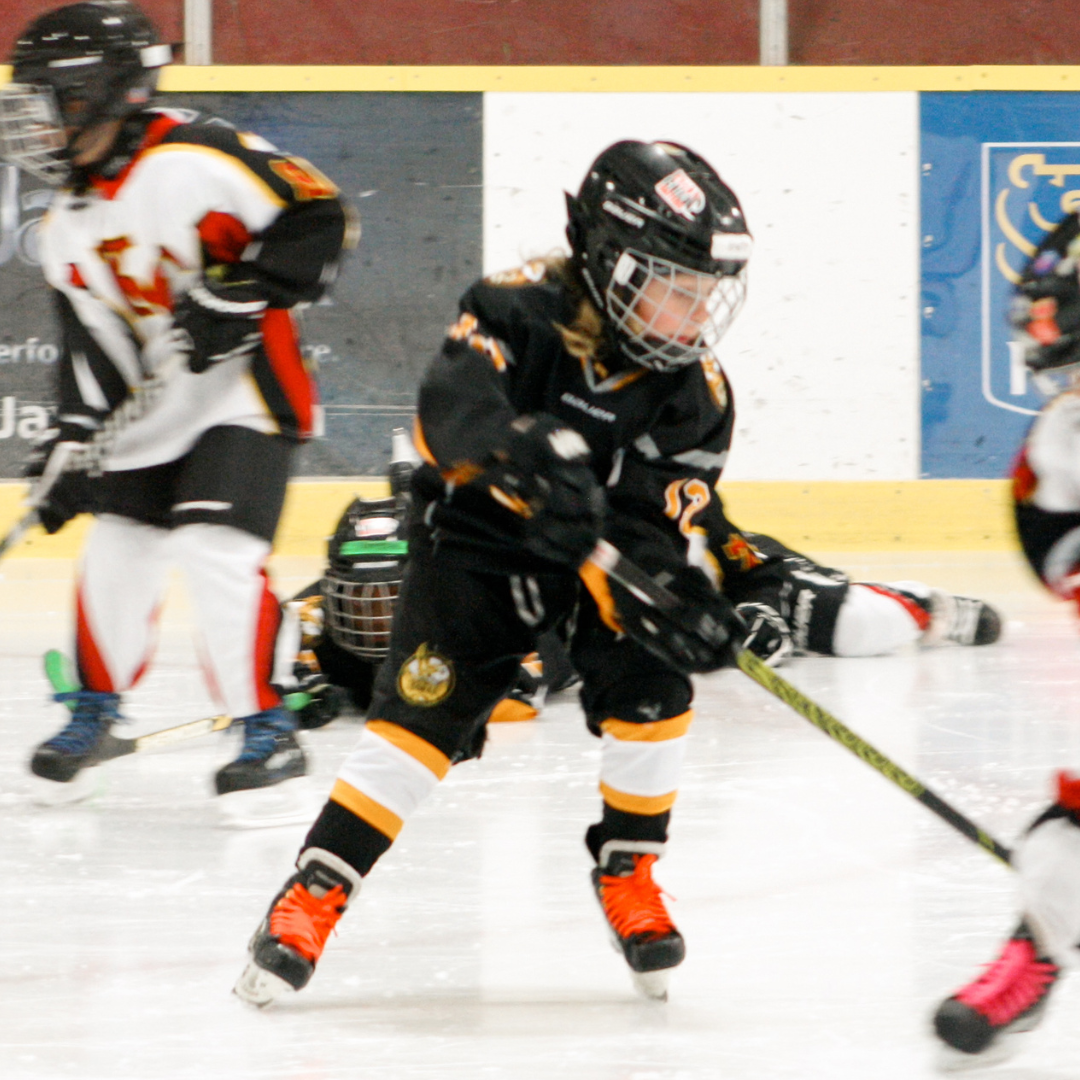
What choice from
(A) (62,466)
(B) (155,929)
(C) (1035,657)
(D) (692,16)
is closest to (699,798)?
(B) (155,929)

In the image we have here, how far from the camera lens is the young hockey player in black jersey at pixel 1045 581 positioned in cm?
156

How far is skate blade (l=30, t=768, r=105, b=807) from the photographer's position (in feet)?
8.43

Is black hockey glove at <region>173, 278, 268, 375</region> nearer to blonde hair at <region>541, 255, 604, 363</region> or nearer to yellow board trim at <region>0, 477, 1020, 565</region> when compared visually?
blonde hair at <region>541, 255, 604, 363</region>

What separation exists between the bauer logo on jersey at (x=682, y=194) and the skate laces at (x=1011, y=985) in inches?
31.0

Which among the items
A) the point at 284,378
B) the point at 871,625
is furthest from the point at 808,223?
the point at 284,378

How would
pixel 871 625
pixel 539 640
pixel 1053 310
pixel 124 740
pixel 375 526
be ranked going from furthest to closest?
1. pixel 871 625
2. pixel 375 526
3. pixel 539 640
4. pixel 124 740
5. pixel 1053 310

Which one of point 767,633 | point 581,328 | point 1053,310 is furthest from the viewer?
point 767,633

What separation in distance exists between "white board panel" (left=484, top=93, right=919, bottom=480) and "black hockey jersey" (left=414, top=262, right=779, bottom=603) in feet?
11.6

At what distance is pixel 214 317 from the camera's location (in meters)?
2.45

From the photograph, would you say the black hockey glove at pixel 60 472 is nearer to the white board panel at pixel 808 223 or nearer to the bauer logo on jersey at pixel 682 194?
the bauer logo on jersey at pixel 682 194

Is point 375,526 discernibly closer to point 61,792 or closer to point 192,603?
point 192,603

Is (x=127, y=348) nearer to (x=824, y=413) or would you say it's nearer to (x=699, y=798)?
(x=699, y=798)

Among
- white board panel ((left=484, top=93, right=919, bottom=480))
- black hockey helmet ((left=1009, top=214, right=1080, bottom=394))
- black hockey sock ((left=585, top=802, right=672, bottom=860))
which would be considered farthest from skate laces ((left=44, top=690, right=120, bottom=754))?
white board panel ((left=484, top=93, right=919, bottom=480))

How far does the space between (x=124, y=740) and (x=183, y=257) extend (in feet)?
2.62
